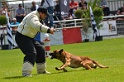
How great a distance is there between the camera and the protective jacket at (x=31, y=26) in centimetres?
1157

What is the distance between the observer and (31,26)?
11.7 metres

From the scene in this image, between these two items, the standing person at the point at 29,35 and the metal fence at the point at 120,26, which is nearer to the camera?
the standing person at the point at 29,35

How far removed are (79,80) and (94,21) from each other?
17.3 m

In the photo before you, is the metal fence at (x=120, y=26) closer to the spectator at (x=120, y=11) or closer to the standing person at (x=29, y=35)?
the spectator at (x=120, y=11)

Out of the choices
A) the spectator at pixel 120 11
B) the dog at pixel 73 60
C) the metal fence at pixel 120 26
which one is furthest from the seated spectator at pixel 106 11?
the dog at pixel 73 60

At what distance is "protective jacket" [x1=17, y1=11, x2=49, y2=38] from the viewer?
11.6 m

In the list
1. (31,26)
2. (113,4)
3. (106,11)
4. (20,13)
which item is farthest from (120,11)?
(31,26)

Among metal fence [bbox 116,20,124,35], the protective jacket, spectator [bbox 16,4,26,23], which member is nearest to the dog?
the protective jacket

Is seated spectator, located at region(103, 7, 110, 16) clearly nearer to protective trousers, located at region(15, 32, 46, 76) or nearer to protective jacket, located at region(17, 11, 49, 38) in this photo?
protective trousers, located at region(15, 32, 46, 76)

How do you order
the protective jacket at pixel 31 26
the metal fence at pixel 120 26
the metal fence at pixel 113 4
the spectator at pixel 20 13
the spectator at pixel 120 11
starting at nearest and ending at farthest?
the protective jacket at pixel 31 26 → the spectator at pixel 20 13 → the metal fence at pixel 120 26 → the spectator at pixel 120 11 → the metal fence at pixel 113 4

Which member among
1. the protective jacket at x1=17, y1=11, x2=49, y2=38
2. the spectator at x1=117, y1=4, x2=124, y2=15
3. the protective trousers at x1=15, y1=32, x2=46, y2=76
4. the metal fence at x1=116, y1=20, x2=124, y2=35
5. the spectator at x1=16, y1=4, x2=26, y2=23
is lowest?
the metal fence at x1=116, y1=20, x2=124, y2=35

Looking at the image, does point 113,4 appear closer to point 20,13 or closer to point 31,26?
point 20,13

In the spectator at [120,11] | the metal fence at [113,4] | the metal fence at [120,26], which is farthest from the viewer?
the metal fence at [113,4]

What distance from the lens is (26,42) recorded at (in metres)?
11.8
